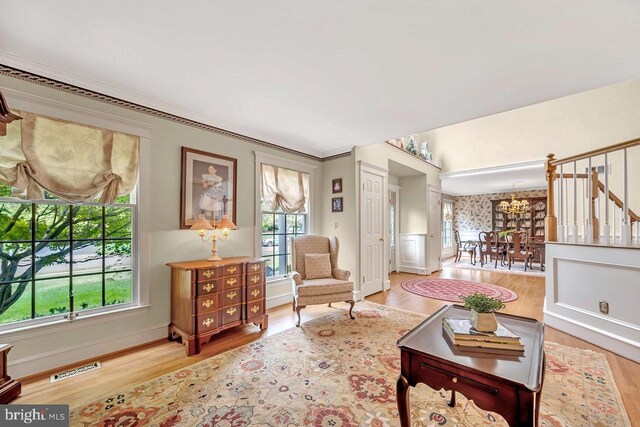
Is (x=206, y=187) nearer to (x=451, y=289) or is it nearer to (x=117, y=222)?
(x=117, y=222)

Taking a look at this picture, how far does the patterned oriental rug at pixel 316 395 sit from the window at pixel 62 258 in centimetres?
102

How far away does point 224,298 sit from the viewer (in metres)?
2.70

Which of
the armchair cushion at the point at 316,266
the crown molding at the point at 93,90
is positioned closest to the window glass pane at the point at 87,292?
the crown molding at the point at 93,90

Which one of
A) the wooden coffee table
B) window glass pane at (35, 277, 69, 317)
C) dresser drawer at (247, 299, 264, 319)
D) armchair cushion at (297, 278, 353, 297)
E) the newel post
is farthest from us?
the newel post

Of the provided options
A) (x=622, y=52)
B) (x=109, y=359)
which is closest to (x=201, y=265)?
(x=109, y=359)

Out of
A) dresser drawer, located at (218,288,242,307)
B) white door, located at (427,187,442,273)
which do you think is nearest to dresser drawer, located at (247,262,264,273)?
dresser drawer, located at (218,288,242,307)

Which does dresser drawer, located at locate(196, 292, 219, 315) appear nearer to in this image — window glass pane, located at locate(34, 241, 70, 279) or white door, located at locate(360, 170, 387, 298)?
window glass pane, located at locate(34, 241, 70, 279)

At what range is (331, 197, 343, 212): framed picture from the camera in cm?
428

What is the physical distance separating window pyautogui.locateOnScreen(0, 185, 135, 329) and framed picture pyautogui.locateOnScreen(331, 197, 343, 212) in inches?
108

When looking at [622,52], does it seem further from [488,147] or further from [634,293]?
[488,147]

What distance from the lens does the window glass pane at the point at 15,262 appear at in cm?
204

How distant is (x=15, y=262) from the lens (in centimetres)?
208

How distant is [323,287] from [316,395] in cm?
139

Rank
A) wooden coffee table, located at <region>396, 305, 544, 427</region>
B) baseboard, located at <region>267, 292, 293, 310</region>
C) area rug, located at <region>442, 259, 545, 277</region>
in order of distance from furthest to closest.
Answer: area rug, located at <region>442, 259, 545, 277</region>
baseboard, located at <region>267, 292, 293, 310</region>
wooden coffee table, located at <region>396, 305, 544, 427</region>
